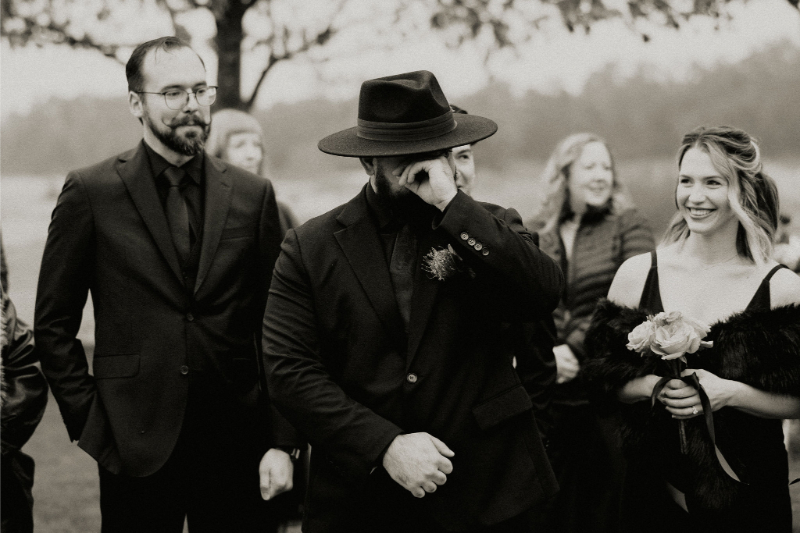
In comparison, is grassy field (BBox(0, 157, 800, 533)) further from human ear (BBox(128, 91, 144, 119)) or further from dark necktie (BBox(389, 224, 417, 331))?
dark necktie (BBox(389, 224, 417, 331))

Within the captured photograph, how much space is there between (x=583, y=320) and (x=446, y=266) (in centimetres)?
233

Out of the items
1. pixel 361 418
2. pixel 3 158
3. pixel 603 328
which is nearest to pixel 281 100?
pixel 3 158

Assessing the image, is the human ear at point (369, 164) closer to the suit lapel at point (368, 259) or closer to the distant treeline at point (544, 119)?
the suit lapel at point (368, 259)

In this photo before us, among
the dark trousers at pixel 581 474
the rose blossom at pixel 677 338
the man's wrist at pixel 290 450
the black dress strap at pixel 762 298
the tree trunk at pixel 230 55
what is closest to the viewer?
the rose blossom at pixel 677 338

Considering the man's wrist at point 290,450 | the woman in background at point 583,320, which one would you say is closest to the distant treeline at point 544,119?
the woman in background at point 583,320

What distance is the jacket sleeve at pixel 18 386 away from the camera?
3.66m

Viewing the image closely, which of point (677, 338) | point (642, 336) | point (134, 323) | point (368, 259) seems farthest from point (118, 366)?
point (677, 338)

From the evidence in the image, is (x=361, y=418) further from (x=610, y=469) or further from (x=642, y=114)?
(x=642, y=114)

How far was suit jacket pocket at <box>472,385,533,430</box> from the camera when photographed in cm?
290

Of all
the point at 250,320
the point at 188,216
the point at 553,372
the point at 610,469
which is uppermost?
the point at 188,216

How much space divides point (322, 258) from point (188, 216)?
969 mm

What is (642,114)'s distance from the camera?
8.17 meters

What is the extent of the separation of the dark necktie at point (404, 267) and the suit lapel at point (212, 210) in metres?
0.98

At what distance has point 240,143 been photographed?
5723mm
